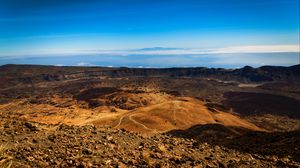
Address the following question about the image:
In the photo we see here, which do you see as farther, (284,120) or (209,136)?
(284,120)

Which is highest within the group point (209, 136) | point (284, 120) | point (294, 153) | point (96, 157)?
point (96, 157)

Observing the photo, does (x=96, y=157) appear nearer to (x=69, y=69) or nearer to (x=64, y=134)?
(x=64, y=134)

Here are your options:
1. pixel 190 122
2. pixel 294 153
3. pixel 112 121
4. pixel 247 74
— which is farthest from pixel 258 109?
pixel 247 74

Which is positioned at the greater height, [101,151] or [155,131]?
[101,151]

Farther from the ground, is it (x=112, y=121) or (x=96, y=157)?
(x=96, y=157)

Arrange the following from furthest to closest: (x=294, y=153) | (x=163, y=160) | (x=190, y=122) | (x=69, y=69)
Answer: (x=69, y=69), (x=190, y=122), (x=294, y=153), (x=163, y=160)

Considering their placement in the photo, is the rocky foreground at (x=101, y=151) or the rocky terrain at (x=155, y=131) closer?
the rocky foreground at (x=101, y=151)

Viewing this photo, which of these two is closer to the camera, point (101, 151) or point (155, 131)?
point (101, 151)

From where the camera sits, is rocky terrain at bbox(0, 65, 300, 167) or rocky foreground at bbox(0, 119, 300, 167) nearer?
rocky foreground at bbox(0, 119, 300, 167)
